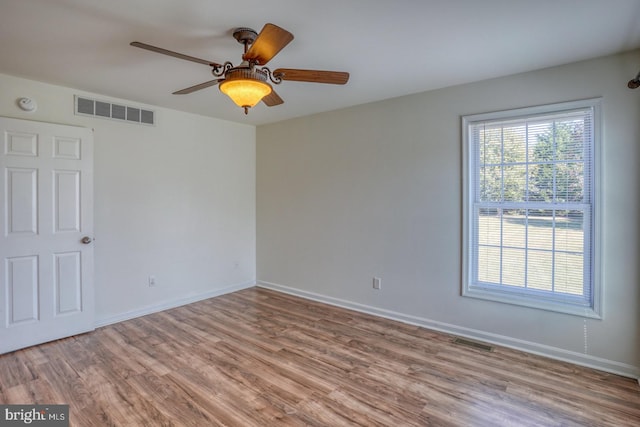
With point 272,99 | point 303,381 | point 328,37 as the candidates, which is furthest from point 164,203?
point 328,37

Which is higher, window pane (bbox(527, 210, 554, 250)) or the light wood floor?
window pane (bbox(527, 210, 554, 250))

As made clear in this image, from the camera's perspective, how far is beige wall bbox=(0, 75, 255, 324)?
3615mm

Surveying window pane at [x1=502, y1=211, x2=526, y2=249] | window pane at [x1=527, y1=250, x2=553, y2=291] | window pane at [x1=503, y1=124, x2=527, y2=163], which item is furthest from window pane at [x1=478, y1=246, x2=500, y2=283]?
window pane at [x1=503, y1=124, x2=527, y2=163]

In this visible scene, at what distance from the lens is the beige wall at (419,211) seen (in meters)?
2.61

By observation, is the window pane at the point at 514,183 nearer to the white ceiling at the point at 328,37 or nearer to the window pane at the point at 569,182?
the window pane at the point at 569,182

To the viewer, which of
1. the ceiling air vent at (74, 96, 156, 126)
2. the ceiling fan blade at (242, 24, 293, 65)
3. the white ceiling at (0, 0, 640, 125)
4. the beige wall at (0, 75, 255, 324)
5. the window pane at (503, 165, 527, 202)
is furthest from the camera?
the beige wall at (0, 75, 255, 324)

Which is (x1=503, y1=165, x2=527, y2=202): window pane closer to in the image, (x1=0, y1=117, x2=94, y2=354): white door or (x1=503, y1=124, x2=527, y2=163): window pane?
(x1=503, y1=124, x2=527, y2=163): window pane

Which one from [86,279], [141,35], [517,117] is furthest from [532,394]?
[86,279]

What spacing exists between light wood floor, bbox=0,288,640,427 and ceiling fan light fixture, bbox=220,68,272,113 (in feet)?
6.68

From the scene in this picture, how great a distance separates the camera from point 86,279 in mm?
3461

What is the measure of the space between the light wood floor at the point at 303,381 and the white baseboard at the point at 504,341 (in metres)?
0.09

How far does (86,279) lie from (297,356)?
2.35 m

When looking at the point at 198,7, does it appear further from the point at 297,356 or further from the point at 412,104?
the point at 297,356

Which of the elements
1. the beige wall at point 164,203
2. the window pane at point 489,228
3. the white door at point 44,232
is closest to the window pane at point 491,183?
the window pane at point 489,228
